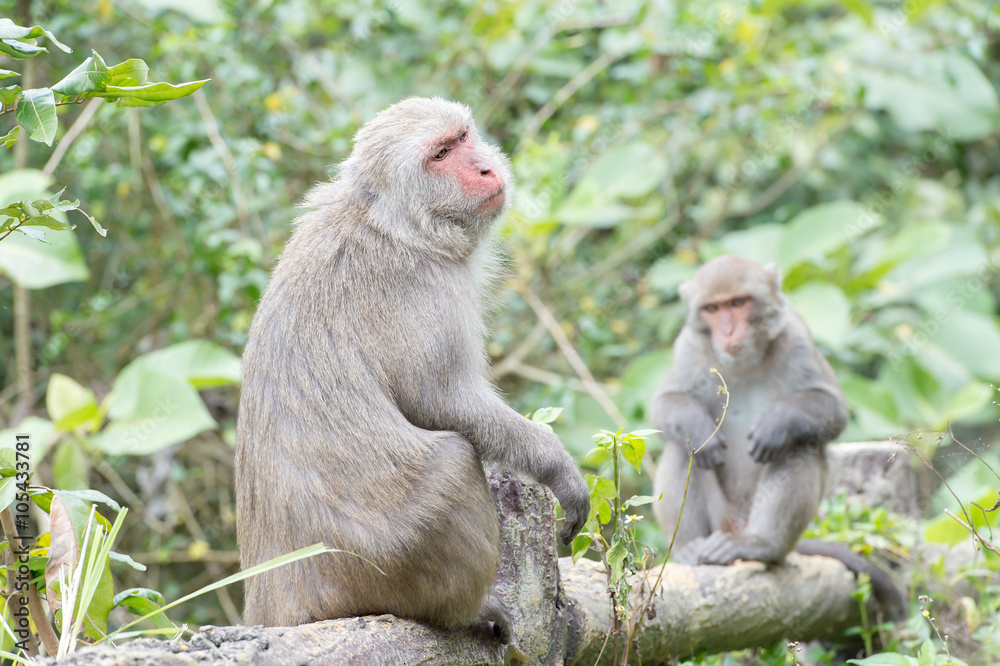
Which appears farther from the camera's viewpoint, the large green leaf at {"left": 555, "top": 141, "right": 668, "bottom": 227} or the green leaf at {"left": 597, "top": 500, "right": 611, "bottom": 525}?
the large green leaf at {"left": 555, "top": 141, "right": 668, "bottom": 227}

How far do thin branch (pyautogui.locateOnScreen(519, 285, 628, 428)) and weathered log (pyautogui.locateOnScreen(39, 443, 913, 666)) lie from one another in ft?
5.07

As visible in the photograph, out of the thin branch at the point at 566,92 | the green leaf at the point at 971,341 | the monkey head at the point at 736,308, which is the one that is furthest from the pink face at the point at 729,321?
the green leaf at the point at 971,341

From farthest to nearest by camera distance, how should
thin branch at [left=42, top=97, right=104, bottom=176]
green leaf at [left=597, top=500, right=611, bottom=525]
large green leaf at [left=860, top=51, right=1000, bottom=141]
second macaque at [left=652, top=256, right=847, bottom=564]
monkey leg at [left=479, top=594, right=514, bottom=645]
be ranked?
large green leaf at [left=860, top=51, right=1000, bottom=141] < thin branch at [left=42, top=97, right=104, bottom=176] < second macaque at [left=652, top=256, right=847, bottom=564] < green leaf at [left=597, top=500, right=611, bottom=525] < monkey leg at [left=479, top=594, right=514, bottom=645]

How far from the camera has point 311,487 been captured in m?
3.03

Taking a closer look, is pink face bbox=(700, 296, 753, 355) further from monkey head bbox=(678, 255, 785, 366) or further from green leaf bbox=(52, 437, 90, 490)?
green leaf bbox=(52, 437, 90, 490)

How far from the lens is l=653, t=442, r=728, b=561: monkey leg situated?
5.25m

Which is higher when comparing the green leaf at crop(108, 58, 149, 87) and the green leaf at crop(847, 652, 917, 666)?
the green leaf at crop(108, 58, 149, 87)

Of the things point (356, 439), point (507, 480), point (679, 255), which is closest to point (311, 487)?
point (356, 439)

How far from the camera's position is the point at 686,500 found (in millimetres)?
5387

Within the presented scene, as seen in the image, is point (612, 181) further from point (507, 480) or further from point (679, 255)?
point (507, 480)

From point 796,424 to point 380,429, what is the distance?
2.80 meters

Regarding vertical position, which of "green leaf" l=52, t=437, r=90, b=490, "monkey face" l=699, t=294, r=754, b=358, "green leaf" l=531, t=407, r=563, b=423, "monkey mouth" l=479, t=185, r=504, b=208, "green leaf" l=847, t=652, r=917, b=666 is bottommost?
"green leaf" l=52, t=437, r=90, b=490

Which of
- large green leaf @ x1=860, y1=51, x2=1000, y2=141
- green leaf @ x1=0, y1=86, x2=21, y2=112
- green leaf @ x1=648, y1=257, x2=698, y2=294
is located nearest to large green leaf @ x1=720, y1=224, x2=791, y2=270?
green leaf @ x1=648, y1=257, x2=698, y2=294

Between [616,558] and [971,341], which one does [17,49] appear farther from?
[971,341]
